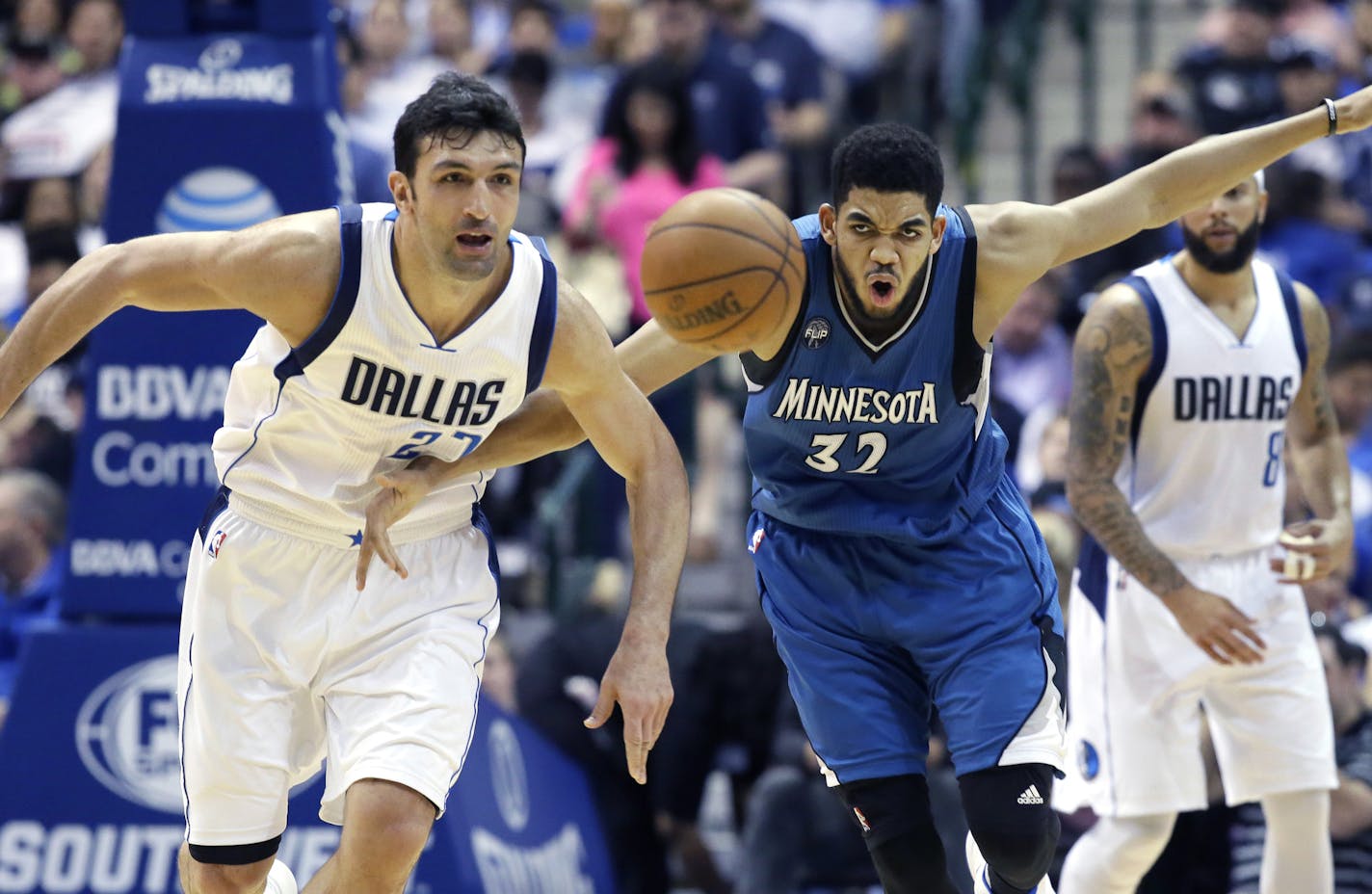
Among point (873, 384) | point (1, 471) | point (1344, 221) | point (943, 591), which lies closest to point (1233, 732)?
point (943, 591)

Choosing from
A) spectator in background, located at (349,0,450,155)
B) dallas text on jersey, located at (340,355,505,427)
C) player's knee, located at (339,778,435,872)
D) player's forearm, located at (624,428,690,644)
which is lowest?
player's knee, located at (339,778,435,872)

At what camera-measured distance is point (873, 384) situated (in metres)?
5.23

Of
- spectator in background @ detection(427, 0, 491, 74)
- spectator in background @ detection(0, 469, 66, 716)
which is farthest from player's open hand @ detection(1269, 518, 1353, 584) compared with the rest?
spectator in background @ detection(427, 0, 491, 74)

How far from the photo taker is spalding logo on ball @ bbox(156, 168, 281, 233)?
7145 millimetres

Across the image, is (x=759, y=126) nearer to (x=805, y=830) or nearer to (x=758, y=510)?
(x=805, y=830)

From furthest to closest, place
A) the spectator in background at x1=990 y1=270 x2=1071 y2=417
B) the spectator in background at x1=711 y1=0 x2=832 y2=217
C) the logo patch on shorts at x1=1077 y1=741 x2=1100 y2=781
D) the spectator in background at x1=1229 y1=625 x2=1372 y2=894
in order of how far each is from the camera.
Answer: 1. the spectator in background at x1=711 y1=0 x2=832 y2=217
2. the spectator in background at x1=990 y1=270 x2=1071 y2=417
3. the spectator in background at x1=1229 y1=625 x2=1372 y2=894
4. the logo patch on shorts at x1=1077 y1=741 x2=1100 y2=781

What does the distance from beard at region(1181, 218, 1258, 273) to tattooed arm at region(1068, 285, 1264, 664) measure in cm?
27

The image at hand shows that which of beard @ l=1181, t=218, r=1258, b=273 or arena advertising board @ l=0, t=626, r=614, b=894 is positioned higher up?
beard @ l=1181, t=218, r=1258, b=273

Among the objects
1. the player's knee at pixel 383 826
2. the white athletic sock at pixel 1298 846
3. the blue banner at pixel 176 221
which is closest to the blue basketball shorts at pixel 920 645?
the player's knee at pixel 383 826

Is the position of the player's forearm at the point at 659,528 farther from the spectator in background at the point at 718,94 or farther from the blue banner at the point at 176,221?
the spectator in background at the point at 718,94

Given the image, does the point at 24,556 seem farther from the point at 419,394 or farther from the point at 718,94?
the point at 718,94

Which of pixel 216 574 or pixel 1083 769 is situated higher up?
pixel 216 574

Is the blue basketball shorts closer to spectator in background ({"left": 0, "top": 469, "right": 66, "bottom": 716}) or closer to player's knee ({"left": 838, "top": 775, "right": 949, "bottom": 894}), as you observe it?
player's knee ({"left": 838, "top": 775, "right": 949, "bottom": 894})

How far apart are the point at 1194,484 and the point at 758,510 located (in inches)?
64.7
